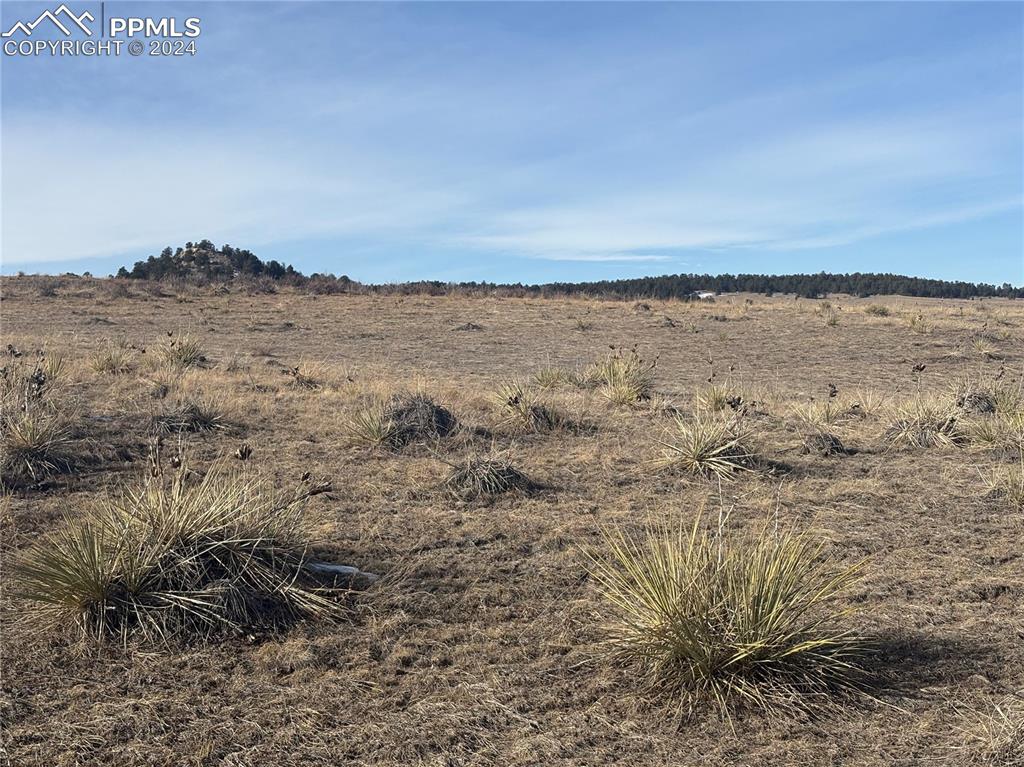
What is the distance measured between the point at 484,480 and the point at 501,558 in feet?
4.74

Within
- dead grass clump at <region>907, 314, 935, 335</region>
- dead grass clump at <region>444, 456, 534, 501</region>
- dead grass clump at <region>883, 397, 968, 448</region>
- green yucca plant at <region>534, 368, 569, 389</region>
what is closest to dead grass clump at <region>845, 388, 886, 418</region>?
dead grass clump at <region>883, 397, 968, 448</region>

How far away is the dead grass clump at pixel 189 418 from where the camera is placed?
301 inches

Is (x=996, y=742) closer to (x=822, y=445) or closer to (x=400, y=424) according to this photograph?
(x=822, y=445)

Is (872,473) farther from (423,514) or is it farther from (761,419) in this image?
(423,514)

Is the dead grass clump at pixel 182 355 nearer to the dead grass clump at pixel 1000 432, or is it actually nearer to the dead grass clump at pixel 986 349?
the dead grass clump at pixel 1000 432

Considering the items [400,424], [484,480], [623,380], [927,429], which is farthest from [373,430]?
[927,429]

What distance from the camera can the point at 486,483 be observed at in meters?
6.31

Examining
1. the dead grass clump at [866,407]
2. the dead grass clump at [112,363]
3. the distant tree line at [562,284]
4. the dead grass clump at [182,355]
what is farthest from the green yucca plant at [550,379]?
the distant tree line at [562,284]

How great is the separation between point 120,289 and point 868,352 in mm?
27039

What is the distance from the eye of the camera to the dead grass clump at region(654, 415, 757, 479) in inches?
276

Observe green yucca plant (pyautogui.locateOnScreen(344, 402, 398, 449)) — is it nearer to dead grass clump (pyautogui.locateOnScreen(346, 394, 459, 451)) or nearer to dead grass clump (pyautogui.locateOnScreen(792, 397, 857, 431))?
dead grass clump (pyautogui.locateOnScreen(346, 394, 459, 451))

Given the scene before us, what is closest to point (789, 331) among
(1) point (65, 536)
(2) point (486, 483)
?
(2) point (486, 483)

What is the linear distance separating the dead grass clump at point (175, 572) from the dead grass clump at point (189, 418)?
10.6 ft

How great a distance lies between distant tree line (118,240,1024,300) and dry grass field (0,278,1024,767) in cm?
2762
